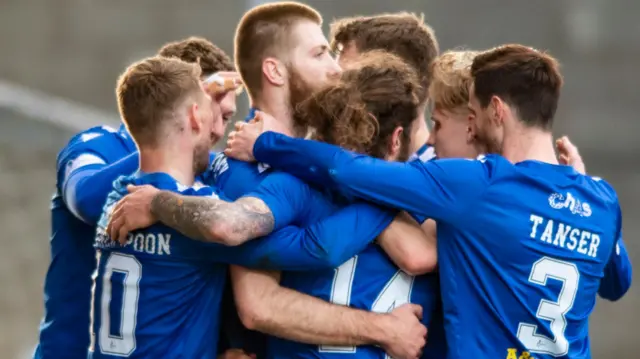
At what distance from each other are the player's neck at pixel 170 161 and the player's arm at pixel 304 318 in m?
0.29

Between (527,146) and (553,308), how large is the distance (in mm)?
431

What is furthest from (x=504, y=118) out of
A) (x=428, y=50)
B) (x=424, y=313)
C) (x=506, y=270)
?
(x=428, y=50)

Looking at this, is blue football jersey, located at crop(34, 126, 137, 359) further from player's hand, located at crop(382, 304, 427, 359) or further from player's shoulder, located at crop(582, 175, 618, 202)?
player's shoulder, located at crop(582, 175, 618, 202)

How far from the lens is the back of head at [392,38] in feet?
10.7

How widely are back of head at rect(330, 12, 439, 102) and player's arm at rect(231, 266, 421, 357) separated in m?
1.03

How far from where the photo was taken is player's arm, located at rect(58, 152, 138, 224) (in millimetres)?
2814

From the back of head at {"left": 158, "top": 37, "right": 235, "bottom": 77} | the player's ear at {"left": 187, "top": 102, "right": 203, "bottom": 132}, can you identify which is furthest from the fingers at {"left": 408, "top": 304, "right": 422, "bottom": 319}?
the back of head at {"left": 158, "top": 37, "right": 235, "bottom": 77}

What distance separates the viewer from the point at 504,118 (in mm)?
2578

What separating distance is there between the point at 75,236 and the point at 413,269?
118 cm

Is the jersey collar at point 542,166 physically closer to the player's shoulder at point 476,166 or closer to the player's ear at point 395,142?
the player's shoulder at point 476,166

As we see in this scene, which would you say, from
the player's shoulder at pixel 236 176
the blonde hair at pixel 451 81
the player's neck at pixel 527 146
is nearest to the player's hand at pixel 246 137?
the player's shoulder at pixel 236 176

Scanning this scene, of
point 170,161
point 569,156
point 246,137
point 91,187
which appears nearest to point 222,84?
point 246,137

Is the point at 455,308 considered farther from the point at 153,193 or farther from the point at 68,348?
the point at 68,348

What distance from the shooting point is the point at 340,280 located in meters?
2.53
